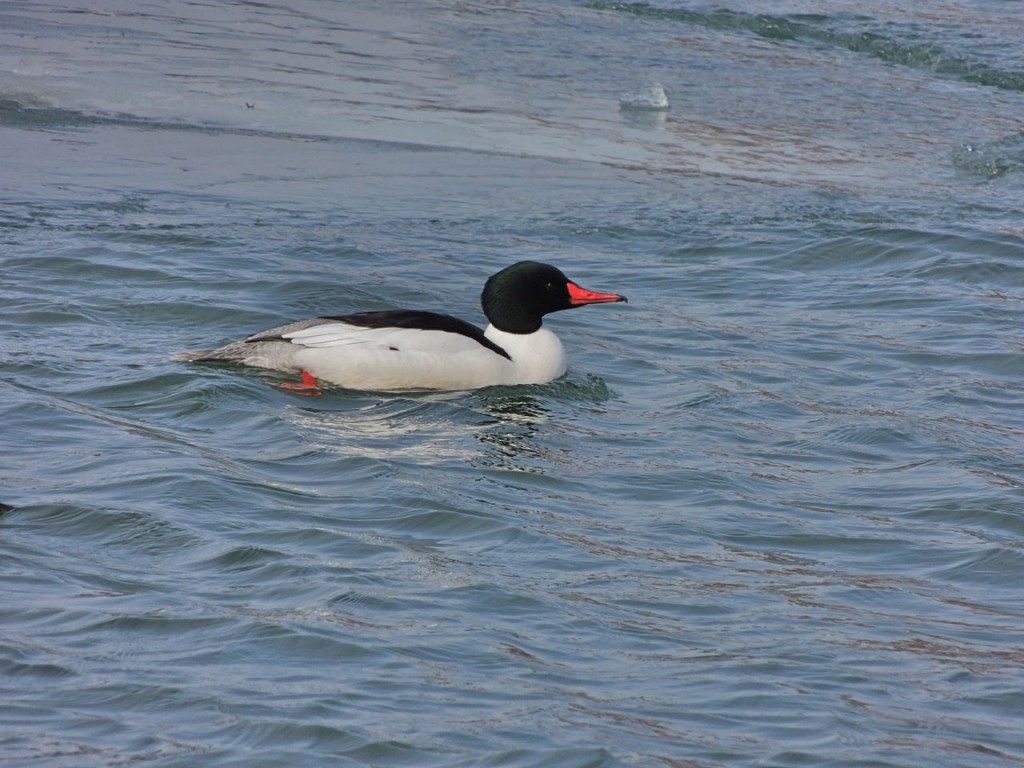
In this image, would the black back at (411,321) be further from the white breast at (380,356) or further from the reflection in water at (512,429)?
the reflection in water at (512,429)

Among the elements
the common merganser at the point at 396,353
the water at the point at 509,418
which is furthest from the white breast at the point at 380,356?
the water at the point at 509,418

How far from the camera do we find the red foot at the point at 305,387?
9.20 metres

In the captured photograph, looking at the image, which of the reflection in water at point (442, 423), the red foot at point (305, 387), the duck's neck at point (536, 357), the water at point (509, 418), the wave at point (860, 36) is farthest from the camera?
the wave at point (860, 36)

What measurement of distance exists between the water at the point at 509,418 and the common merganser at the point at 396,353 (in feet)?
0.47

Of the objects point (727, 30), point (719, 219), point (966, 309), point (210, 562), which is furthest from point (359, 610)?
point (727, 30)

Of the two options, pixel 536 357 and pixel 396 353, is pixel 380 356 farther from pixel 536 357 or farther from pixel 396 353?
pixel 536 357

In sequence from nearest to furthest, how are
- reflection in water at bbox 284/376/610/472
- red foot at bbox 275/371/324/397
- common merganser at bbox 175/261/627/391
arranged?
1. reflection in water at bbox 284/376/610/472
2. red foot at bbox 275/371/324/397
3. common merganser at bbox 175/261/627/391

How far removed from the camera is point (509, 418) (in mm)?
9117

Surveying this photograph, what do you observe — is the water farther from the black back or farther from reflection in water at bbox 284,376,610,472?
the black back

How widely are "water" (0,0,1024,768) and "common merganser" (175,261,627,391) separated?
0.47 feet

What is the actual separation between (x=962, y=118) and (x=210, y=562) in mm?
12265

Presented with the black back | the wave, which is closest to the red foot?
the black back

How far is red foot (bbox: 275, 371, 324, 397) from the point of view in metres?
9.20

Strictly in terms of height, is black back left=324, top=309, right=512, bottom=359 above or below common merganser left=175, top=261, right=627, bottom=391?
above
